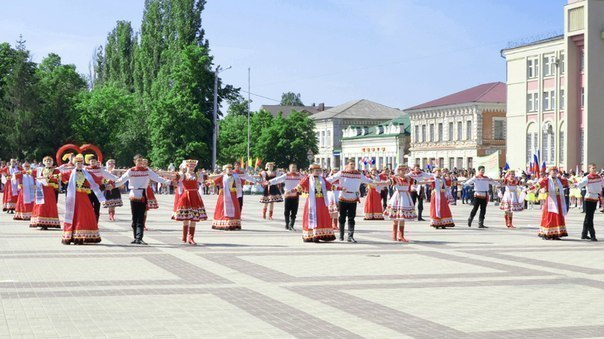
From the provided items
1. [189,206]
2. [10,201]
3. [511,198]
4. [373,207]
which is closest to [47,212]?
[189,206]

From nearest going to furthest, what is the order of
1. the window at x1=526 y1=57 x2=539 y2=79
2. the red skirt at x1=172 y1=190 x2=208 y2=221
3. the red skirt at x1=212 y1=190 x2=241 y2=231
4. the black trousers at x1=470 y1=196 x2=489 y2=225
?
A: the red skirt at x1=172 y1=190 x2=208 y2=221, the red skirt at x1=212 y1=190 x2=241 y2=231, the black trousers at x1=470 y1=196 x2=489 y2=225, the window at x1=526 y1=57 x2=539 y2=79

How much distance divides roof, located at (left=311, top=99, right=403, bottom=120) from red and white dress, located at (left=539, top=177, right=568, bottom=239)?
316ft

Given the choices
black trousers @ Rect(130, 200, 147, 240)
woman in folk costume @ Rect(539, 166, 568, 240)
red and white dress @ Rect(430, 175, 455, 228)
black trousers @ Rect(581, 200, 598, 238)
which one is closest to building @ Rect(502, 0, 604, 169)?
red and white dress @ Rect(430, 175, 455, 228)

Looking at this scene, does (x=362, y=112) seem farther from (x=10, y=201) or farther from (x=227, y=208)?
(x=227, y=208)

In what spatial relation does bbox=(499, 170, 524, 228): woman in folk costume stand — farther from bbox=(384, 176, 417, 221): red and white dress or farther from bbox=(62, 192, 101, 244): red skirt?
bbox=(62, 192, 101, 244): red skirt

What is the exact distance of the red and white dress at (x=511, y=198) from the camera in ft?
90.3

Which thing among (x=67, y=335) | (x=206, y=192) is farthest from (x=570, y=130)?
(x=67, y=335)

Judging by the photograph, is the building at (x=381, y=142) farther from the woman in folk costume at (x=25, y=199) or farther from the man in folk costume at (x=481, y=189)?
the woman in folk costume at (x=25, y=199)

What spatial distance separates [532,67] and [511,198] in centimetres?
4356

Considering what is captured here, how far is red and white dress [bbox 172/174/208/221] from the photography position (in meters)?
19.8

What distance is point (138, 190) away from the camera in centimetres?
1992

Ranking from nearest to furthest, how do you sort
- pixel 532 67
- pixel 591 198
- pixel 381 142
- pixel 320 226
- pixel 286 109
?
1. pixel 320 226
2. pixel 591 198
3. pixel 532 67
4. pixel 381 142
5. pixel 286 109

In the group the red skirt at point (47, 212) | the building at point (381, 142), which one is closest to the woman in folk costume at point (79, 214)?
the red skirt at point (47, 212)

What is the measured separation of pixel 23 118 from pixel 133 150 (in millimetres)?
13546
